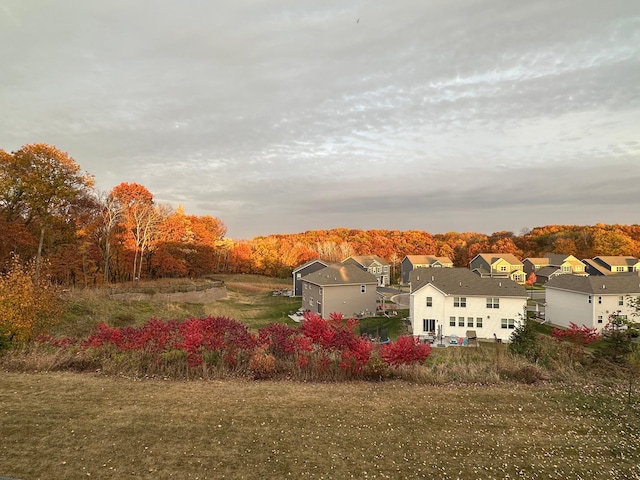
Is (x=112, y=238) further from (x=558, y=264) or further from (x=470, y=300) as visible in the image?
(x=558, y=264)

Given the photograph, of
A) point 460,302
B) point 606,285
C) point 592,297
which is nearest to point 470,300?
point 460,302

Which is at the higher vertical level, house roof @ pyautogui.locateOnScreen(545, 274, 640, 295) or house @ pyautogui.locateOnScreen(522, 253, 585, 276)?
house @ pyautogui.locateOnScreen(522, 253, 585, 276)

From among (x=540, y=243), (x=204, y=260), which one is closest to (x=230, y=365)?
(x=204, y=260)

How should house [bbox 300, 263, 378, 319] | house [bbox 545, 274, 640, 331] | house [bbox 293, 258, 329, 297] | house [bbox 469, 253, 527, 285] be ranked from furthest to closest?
house [bbox 469, 253, 527, 285] < house [bbox 293, 258, 329, 297] < house [bbox 300, 263, 378, 319] < house [bbox 545, 274, 640, 331]

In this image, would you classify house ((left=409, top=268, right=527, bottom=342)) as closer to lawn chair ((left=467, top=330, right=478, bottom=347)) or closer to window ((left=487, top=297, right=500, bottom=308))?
window ((left=487, top=297, right=500, bottom=308))

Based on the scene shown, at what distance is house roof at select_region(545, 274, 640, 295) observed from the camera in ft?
97.6

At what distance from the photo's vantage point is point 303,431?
7.41 meters

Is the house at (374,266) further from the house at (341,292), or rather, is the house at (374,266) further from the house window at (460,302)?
the house window at (460,302)

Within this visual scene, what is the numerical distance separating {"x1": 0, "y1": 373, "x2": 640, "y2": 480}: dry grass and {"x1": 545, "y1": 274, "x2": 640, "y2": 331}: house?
24.8 meters

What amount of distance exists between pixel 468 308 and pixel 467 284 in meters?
1.92

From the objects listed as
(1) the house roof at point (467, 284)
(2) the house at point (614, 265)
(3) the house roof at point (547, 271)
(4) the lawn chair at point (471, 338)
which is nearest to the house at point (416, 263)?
(3) the house roof at point (547, 271)

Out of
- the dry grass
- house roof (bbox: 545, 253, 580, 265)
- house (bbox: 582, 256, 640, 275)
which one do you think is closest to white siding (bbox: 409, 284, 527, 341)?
the dry grass

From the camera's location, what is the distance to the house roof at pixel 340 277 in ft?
113

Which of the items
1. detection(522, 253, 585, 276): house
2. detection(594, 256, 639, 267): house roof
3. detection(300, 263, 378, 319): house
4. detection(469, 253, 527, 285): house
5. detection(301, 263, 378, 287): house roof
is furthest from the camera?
detection(469, 253, 527, 285): house
